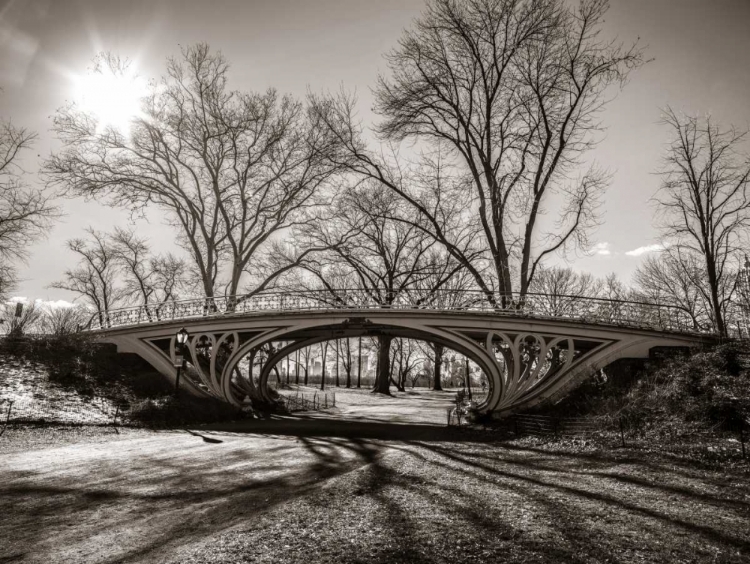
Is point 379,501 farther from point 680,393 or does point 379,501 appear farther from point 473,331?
point 473,331

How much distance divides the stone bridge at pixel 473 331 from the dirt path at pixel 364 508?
7.02 meters

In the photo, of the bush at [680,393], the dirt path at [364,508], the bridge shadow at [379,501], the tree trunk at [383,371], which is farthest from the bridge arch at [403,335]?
the tree trunk at [383,371]

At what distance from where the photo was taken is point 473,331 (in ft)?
59.7

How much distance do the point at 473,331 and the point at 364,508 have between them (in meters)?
12.6

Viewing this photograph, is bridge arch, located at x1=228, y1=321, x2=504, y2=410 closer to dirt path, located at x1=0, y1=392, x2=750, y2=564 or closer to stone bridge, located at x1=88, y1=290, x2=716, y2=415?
stone bridge, located at x1=88, y1=290, x2=716, y2=415

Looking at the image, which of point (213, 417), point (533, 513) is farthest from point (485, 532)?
point (213, 417)

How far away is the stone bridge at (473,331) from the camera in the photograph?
1678cm

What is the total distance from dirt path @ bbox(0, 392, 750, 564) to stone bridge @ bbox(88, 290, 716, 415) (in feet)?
23.0

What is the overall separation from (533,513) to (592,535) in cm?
87

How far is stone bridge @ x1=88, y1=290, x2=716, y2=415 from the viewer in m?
16.8

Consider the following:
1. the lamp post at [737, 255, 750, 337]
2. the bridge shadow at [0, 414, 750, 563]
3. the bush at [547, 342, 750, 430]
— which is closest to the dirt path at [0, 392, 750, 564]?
the bridge shadow at [0, 414, 750, 563]

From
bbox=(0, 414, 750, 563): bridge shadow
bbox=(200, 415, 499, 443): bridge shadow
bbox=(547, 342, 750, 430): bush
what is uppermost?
bbox=(547, 342, 750, 430): bush

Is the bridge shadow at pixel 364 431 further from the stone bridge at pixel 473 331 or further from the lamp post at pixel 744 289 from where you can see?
the lamp post at pixel 744 289

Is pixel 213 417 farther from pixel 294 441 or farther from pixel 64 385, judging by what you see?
pixel 294 441
